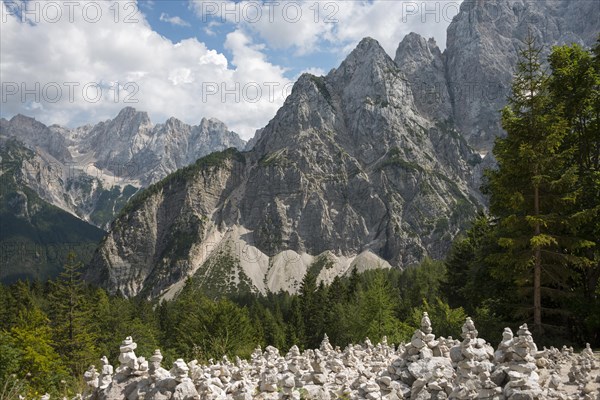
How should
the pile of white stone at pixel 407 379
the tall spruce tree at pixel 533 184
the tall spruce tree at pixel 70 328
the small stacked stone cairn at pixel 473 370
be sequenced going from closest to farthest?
the small stacked stone cairn at pixel 473 370 < the pile of white stone at pixel 407 379 < the tall spruce tree at pixel 533 184 < the tall spruce tree at pixel 70 328

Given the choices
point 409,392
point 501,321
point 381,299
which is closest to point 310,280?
point 381,299

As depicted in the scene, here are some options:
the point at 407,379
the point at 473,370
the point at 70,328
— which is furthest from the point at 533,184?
the point at 70,328

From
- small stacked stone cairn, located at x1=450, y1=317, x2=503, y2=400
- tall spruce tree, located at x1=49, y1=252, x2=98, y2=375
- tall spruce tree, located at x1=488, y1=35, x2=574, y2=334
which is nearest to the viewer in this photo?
small stacked stone cairn, located at x1=450, y1=317, x2=503, y2=400

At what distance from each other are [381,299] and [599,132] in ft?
85.7

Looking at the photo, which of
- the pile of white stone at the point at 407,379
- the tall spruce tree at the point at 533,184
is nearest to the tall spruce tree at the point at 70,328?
the tall spruce tree at the point at 533,184

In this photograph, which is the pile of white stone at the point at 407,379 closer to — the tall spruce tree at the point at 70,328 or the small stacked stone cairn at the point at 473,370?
the small stacked stone cairn at the point at 473,370

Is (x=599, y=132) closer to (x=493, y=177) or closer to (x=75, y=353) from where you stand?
(x=493, y=177)

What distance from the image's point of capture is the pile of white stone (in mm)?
6535

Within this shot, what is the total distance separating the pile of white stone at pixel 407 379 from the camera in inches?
257

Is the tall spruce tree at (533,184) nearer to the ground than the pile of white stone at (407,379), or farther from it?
farther from it

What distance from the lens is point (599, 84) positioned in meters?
22.6

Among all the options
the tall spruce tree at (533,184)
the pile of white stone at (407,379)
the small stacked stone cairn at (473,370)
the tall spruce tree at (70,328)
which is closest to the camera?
the small stacked stone cairn at (473,370)

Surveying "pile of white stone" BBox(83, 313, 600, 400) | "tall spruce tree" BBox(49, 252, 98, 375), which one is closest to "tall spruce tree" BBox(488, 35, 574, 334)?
"pile of white stone" BBox(83, 313, 600, 400)

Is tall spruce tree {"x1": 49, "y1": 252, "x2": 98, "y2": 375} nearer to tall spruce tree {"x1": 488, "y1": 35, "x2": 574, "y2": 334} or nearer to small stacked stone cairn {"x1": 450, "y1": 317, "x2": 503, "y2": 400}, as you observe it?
tall spruce tree {"x1": 488, "y1": 35, "x2": 574, "y2": 334}
